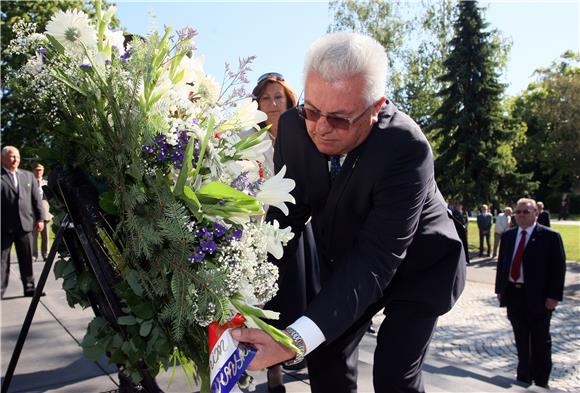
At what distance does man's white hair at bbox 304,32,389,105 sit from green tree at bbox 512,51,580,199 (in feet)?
131

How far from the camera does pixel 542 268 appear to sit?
6.18 metres

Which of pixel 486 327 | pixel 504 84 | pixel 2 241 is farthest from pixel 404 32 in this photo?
pixel 2 241

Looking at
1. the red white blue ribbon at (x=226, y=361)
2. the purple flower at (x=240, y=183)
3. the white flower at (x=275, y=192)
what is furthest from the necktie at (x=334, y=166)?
the red white blue ribbon at (x=226, y=361)

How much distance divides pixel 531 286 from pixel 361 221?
176 inches

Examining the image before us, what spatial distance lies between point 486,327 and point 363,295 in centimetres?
696

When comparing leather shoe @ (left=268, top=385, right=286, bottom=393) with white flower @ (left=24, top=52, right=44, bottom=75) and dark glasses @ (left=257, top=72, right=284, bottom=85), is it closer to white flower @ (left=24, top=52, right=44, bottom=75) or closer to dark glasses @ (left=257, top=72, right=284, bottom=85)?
dark glasses @ (left=257, top=72, right=284, bottom=85)

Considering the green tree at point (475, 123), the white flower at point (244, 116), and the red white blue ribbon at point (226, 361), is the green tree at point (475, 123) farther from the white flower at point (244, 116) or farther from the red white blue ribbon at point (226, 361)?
the red white blue ribbon at point (226, 361)

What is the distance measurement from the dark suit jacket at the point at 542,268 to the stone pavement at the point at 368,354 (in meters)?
0.90

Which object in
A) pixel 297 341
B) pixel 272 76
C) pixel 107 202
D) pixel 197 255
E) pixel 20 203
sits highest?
pixel 272 76

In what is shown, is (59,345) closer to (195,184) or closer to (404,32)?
(195,184)

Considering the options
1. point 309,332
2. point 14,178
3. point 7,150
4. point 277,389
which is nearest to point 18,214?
point 14,178

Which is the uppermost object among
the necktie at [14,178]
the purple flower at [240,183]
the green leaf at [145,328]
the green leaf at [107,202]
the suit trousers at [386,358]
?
the purple flower at [240,183]

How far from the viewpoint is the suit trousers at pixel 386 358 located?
2.36 meters

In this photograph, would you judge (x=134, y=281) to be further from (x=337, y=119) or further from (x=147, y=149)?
(x=337, y=119)
